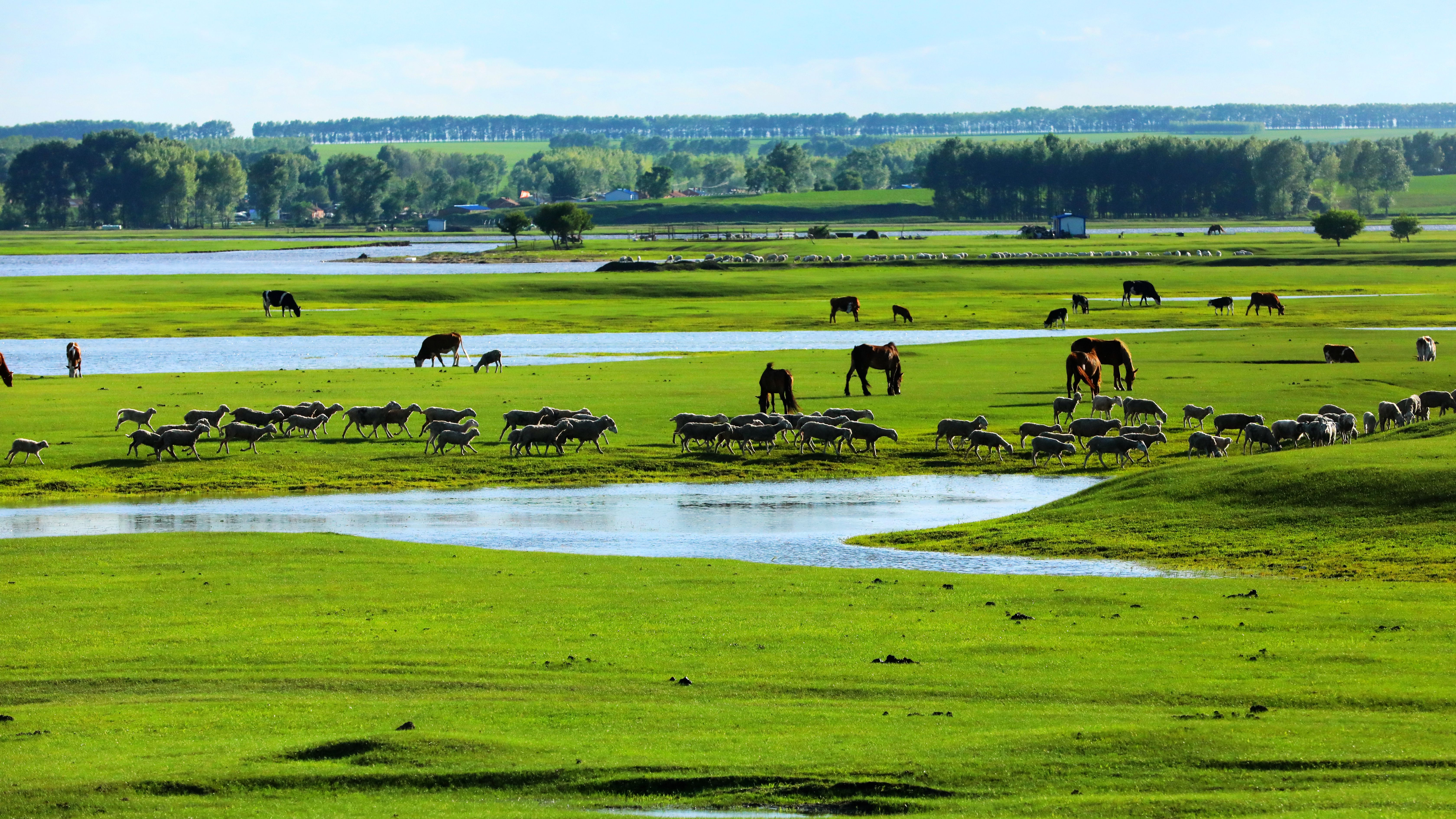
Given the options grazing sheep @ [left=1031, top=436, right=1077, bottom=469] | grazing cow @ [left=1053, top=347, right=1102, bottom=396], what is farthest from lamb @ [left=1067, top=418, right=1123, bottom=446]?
grazing cow @ [left=1053, top=347, right=1102, bottom=396]

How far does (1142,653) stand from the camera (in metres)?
16.8

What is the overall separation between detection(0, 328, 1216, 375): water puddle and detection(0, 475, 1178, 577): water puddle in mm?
22801

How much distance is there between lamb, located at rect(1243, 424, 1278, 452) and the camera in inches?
1244

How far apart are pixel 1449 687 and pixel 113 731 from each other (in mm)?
12500

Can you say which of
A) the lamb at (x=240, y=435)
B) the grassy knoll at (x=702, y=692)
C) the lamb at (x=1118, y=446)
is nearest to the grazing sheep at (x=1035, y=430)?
the lamb at (x=1118, y=446)

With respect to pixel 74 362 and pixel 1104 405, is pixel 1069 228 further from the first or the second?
pixel 1104 405

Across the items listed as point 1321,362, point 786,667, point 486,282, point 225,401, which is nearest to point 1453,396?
point 1321,362

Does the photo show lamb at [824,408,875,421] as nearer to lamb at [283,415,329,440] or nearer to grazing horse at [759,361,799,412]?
grazing horse at [759,361,799,412]

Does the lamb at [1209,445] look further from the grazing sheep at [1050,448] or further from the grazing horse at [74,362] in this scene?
the grazing horse at [74,362]

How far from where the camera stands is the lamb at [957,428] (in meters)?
34.1

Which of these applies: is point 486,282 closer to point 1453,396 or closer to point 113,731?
point 1453,396

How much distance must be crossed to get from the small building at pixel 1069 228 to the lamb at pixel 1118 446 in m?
142

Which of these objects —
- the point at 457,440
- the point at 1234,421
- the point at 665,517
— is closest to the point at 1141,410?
the point at 1234,421

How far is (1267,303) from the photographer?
245 ft
